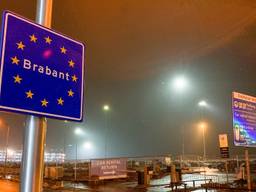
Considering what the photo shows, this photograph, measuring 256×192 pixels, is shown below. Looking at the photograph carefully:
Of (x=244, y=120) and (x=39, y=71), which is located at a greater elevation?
(x=244, y=120)

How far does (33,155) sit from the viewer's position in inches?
79.4

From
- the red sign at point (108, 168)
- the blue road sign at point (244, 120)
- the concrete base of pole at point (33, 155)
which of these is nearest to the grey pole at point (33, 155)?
the concrete base of pole at point (33, 155)

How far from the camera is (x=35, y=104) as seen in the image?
202 centimetres

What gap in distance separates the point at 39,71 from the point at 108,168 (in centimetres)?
1726

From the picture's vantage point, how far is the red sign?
18.2m

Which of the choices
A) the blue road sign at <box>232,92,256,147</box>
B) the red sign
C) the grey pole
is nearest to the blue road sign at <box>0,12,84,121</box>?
the grey pole

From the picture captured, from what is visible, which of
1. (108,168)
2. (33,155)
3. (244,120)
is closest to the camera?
(33,155)

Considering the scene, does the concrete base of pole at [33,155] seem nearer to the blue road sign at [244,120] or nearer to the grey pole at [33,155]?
the grey pole at [33,155]

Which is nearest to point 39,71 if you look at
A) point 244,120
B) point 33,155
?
point 33,155

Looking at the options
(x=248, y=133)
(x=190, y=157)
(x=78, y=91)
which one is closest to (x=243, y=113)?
(x=248, y=133)

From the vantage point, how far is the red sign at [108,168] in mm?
18219

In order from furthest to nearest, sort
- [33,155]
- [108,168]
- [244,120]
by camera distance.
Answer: [108,168] < [244,120] < [33,155]

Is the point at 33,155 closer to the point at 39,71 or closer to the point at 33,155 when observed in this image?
the point at 33,155

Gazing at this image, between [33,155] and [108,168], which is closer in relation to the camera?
[33,155]
